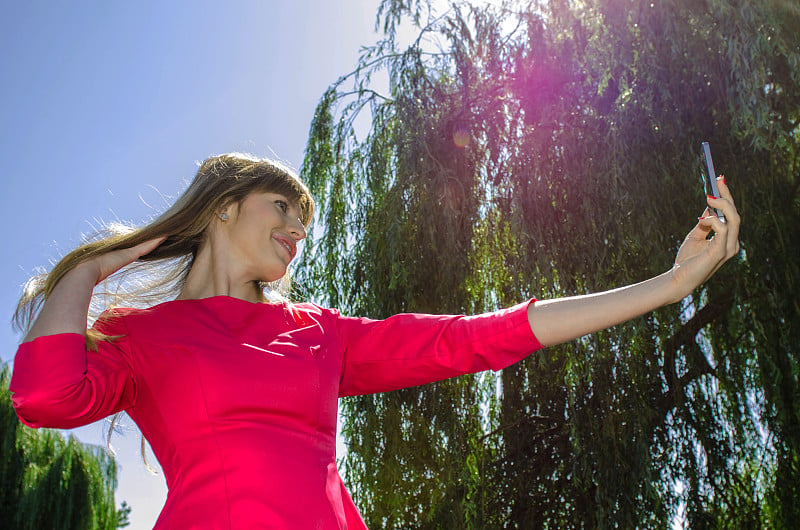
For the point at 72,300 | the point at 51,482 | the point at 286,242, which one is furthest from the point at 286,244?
the point at 51,482

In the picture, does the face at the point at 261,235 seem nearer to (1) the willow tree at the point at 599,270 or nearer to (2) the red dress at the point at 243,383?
(2) the red dress at the point at 243,383

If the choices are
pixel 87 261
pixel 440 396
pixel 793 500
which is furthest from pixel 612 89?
pixel 87 261

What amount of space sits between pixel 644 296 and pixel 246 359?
72cm

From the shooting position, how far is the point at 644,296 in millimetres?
1340

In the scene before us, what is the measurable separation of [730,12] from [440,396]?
2545 mm

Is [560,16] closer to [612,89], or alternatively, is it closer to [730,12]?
[612,89]

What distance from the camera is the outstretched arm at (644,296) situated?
4.40 feet

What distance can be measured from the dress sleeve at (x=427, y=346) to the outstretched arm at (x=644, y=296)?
43mm

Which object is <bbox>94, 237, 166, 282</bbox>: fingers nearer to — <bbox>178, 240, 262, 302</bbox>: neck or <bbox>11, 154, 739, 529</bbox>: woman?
<bbox>11, 154, 739, 529</bbox>: woman

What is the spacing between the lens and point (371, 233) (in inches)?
189

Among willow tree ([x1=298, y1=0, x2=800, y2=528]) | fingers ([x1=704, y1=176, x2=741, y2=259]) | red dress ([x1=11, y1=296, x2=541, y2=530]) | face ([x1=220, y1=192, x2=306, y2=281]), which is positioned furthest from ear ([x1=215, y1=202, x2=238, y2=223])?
willow tree ([x1=298, y1=0, x2=800, y2=528])

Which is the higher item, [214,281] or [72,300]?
[214,281]

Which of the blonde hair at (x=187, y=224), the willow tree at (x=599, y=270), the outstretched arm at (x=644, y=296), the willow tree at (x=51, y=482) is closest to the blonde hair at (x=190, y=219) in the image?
the blonde hair at (x=187, y=224)

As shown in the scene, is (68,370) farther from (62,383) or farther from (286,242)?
(286,242)
